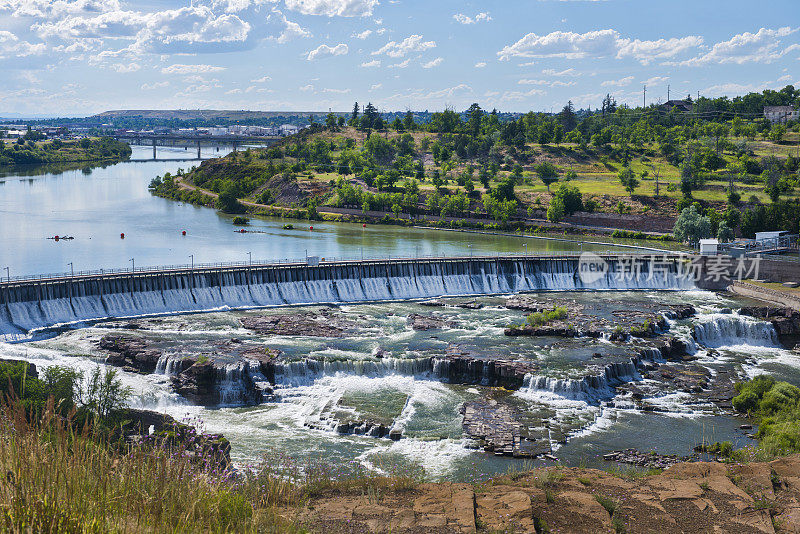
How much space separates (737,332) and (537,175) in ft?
257

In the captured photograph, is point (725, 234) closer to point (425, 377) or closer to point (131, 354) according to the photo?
point (425, 377)

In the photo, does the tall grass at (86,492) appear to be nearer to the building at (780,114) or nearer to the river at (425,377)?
the river at (425,377)

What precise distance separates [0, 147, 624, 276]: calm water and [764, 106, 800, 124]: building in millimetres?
89313

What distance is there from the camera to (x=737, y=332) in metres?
53.4

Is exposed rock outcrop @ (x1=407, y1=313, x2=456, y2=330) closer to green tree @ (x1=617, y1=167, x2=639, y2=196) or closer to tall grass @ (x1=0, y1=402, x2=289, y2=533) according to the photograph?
tall grass @ (x1=0, y1=402, x2=289, y2=533)

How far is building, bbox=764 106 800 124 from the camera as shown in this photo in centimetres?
15375

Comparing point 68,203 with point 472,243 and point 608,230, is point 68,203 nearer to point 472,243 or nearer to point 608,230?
point 472,243

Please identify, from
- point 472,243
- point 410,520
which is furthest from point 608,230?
point 410,520

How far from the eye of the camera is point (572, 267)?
6888 cm

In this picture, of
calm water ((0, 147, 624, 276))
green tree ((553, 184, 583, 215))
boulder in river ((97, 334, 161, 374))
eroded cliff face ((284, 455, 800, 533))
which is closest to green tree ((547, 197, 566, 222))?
green tree ((553, 184, 583, 215))

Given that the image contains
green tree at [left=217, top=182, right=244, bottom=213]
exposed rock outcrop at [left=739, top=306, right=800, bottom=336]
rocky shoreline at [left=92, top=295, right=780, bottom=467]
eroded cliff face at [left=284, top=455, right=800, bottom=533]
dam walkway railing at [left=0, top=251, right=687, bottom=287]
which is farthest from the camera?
green tree at [left=217, top=182, right=244, bottom=213]

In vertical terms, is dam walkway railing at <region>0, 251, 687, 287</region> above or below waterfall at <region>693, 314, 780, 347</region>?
above

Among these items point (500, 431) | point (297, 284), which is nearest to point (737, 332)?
point (500, 431)

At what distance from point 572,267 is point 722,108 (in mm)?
122604
